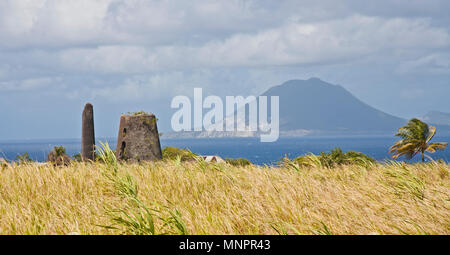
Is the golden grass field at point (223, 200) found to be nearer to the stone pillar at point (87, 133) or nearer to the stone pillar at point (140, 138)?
the stone pillar at point (140, 138)

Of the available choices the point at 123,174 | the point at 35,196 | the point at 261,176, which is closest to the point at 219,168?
the point at 261,176

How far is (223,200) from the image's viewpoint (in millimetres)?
7617

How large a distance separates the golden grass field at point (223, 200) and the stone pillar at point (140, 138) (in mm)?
5212

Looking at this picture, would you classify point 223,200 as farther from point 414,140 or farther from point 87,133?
point 414,140

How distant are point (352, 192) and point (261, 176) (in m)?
2.17

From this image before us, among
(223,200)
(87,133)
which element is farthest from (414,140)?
(223,200)

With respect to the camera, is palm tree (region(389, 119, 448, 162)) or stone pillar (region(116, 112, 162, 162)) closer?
stone pillar (region(116, 112, 162, 162))

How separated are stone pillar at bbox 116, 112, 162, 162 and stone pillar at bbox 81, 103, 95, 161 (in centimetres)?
573

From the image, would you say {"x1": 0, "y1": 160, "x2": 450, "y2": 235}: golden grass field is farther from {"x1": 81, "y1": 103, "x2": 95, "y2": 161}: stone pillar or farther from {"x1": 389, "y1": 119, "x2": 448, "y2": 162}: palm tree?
{"x1": 389, "y1": 119, "x2": 448, "y2": 162}: palm tree

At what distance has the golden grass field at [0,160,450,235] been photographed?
21.0 feet

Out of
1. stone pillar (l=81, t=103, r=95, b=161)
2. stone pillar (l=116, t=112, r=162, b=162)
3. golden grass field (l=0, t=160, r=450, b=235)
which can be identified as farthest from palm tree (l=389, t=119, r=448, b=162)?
stone pillar (l=81, t=103, r=95, b=161)

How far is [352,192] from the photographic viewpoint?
7910 mm

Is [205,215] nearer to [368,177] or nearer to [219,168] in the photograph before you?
[219,168]

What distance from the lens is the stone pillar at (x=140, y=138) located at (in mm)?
16391
